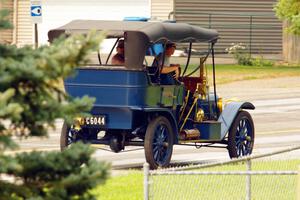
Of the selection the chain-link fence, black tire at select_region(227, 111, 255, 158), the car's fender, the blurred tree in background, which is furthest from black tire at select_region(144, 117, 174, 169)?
the blurred tree in background

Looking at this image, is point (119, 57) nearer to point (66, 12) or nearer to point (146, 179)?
point (146, 179)

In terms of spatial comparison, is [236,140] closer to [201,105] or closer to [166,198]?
[201,105]

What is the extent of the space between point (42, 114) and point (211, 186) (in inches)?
211

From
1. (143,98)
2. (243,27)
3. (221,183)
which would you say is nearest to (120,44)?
(143,98)

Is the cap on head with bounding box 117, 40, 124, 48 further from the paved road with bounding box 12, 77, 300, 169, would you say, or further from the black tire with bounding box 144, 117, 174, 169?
the paved road with bounding box 12, 77, 300, 169

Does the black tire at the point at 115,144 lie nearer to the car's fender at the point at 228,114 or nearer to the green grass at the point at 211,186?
the green grass at the point at 211,186

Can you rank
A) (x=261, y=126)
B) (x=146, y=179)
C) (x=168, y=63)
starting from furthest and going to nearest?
(x=261, y=126), (x=168, y=63), (x=146, y=179)

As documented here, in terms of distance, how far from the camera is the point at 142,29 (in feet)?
52.5

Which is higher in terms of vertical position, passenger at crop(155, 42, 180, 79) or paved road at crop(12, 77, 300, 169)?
passenger at crop(155, 42, 180, 79)

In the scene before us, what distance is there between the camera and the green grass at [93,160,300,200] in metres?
10.1

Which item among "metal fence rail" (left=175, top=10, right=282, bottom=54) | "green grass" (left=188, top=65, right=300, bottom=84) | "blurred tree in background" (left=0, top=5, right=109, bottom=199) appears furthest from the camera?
"metal fence rail" (left=175, top=10, right=282, bottom=54)

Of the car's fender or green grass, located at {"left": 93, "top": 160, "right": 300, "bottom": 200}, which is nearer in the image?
green grass, located at {"left": 93, "top": 160, "right": 300, "bottom": 200}

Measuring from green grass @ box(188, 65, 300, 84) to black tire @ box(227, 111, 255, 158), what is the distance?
1792 cm

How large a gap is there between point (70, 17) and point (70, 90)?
33654 millimetres
